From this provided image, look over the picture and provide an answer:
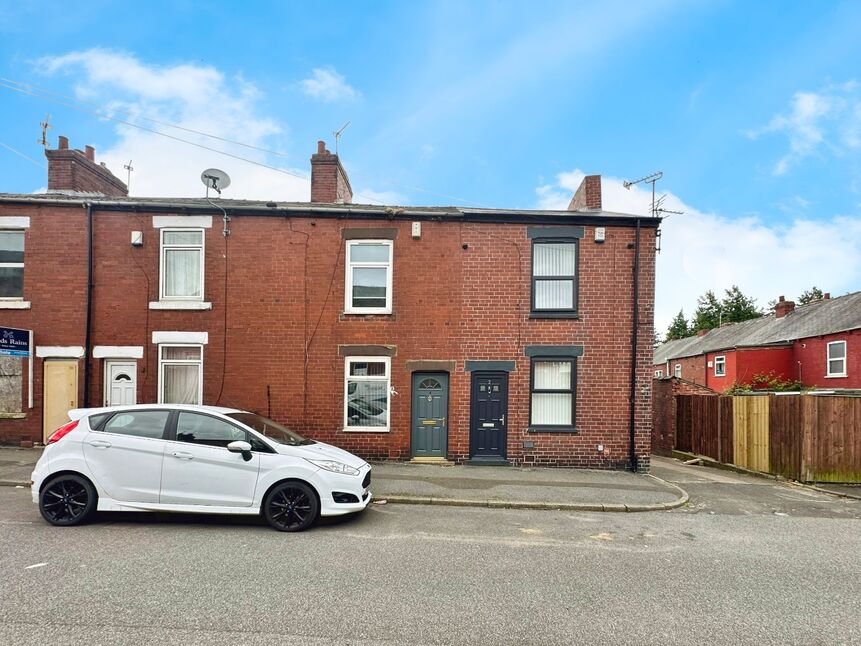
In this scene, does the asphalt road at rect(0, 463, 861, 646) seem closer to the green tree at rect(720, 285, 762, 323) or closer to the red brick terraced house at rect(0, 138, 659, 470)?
the red brick terraced house at rect(0, 138, 659, 470)

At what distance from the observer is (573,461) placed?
1149 cm

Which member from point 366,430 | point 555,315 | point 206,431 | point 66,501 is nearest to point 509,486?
point 366,430

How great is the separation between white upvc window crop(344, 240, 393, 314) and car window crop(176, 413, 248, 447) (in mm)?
5330

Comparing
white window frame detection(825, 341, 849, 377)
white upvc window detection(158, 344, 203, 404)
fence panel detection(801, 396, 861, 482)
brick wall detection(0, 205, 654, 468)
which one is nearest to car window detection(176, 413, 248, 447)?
brick wall detection(0, 205, 654, 468)

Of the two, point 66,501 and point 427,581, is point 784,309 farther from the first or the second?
point 66,501

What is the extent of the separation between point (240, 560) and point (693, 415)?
581 inches

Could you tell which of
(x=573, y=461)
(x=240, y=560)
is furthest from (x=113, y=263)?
(x=573, y=461)

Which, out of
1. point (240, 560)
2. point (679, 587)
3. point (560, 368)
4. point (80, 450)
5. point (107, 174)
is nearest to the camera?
point (679, 587)

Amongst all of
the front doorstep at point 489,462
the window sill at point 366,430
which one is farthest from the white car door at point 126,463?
the front doorstep at point 489,462

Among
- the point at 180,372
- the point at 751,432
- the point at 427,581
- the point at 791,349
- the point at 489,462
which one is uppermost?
the point at 791,349

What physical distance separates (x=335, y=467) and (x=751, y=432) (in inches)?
451

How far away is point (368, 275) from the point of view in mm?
11914

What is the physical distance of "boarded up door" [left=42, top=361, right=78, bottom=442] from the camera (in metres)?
11.6

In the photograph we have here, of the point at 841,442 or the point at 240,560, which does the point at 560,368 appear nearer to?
the point at 841,442
